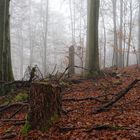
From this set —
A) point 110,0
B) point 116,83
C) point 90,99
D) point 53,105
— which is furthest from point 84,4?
point 53,105

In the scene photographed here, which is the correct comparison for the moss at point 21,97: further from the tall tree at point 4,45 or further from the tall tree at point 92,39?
the tall tree at point 92,39

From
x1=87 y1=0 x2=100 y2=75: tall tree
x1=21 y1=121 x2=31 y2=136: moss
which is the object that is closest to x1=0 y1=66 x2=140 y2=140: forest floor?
x1=21 y1=121 x2=31 y2=136: moss

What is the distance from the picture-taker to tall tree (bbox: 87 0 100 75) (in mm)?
11141

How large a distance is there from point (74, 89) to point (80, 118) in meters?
3.66

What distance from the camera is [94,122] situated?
16.8ft

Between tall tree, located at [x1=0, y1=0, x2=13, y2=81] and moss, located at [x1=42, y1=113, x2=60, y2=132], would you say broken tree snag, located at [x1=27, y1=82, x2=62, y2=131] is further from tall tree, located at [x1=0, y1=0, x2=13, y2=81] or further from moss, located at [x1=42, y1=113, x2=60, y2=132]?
tall tree, located at [x1=0, y1=0, x2=13, y2=81]

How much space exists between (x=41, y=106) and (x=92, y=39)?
669 centimetres

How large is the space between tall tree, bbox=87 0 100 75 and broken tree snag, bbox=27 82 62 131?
20.3 ft

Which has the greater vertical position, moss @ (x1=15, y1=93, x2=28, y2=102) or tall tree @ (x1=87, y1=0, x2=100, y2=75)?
tall tree @ (x1=87, y1=0, x2=100, y2=75)

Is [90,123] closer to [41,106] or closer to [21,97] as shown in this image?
[41,106]

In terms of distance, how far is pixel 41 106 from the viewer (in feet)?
16.4

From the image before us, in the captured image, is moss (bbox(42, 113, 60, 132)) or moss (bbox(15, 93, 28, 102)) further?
moss (bbox(15, 93, 28, 102))

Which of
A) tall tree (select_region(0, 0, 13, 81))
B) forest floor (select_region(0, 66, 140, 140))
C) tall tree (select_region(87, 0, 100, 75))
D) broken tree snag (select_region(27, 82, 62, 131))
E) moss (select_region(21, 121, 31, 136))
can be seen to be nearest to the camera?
forest floor (select_region(0, 66, 140, 140))

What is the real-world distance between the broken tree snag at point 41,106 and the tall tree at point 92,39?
244 inches
